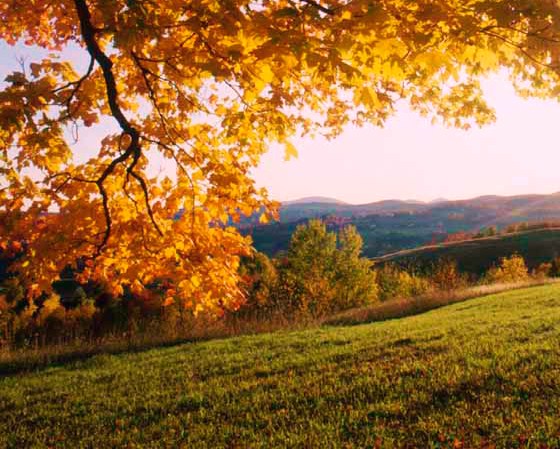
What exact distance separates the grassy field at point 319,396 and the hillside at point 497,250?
73.0 meters

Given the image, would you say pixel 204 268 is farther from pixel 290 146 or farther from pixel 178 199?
pixel 290 146

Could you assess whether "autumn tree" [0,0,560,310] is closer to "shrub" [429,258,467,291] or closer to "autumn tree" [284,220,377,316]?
"shrub" [429,258,467,291]

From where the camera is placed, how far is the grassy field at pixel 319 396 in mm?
4172

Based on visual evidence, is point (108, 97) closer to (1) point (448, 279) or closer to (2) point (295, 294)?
(1) point (448, 279)

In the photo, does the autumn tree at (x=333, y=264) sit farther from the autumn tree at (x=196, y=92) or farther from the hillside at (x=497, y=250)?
the hillside at (x=497, y=250)

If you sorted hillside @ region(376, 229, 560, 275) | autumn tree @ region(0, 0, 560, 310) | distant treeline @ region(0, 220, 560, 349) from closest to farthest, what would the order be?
autumn tree @ region(0, 0, 560, 310), distant treeline @ region(0, 220, 560, 349), hillside @ region(376, 229, 560, 275)

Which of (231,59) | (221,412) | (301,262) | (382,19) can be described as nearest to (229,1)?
(231,59)

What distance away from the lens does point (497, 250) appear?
85875 mm

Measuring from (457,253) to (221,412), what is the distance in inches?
3615

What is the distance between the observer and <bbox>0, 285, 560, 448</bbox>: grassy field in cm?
417

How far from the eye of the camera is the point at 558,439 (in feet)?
12.1

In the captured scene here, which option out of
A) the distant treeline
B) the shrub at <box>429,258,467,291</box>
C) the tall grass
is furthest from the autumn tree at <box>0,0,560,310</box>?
the shrub at <box>429,258,467,291</box>

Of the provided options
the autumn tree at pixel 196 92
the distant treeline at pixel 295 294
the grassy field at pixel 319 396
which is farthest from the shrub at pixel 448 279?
the autumn tree at pixel 196 92

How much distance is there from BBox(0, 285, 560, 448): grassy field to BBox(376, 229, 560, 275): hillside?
73014mm
